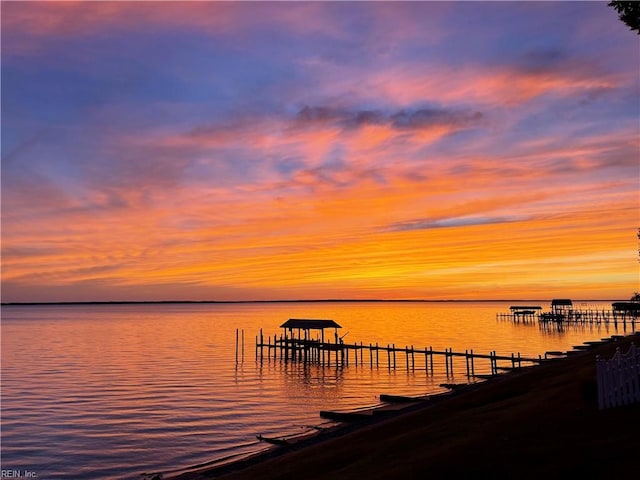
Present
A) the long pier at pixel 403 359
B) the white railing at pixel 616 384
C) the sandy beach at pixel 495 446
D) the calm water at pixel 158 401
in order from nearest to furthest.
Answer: the sandy beach at pixel 495 446 → the white railing at pixel 616 384 → the calm water at pixel 158 401 → the long pier at pixel 403 359

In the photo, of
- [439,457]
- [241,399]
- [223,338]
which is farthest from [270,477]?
[223,338]

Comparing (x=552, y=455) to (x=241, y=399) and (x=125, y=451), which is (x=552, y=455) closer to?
(x=125, y=451)

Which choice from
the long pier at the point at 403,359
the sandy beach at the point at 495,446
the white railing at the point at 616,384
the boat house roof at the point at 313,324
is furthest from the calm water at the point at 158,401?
the white railing at the point at 616,384

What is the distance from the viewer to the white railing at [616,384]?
48.9ft

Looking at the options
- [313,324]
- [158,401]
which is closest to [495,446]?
[158,401]

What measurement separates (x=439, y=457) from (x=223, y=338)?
10559cm

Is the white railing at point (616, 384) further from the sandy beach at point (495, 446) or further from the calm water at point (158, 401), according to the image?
the calm water at point (158, 401)

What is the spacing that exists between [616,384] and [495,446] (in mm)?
3895

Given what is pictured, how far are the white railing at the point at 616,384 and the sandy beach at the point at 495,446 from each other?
30cm

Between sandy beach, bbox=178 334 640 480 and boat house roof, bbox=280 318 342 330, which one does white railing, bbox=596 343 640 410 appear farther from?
boat house roof, bbox=280 318 342 330

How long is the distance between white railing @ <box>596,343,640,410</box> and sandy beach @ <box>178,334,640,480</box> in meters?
0.30

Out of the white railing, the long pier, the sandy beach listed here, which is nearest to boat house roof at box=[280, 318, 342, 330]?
the long pier

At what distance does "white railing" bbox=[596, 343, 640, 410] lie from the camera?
14.9 m

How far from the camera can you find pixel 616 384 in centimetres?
1492
